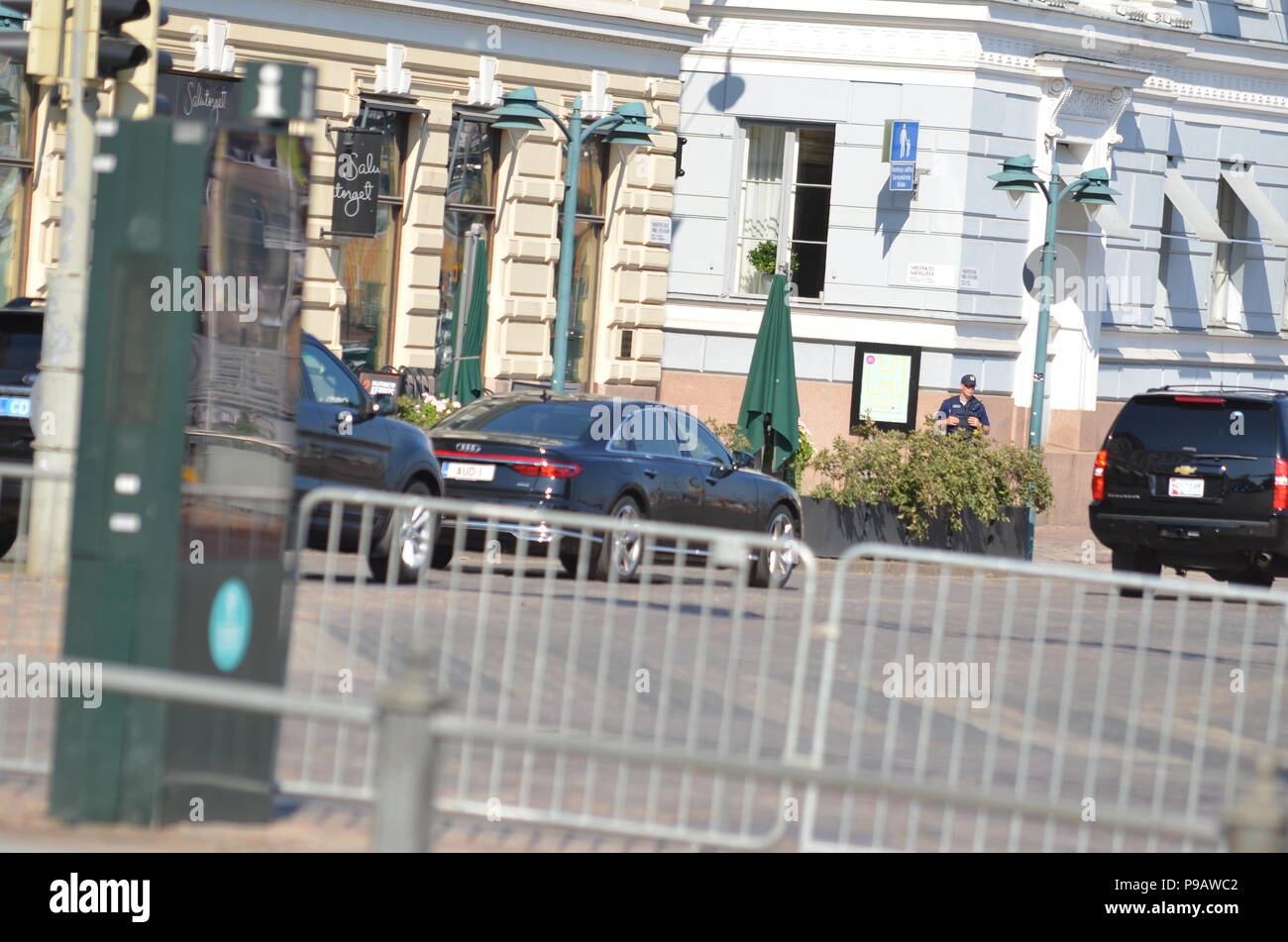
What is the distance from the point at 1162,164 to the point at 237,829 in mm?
29729

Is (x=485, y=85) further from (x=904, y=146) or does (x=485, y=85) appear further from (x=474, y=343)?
(x=904, y=146)

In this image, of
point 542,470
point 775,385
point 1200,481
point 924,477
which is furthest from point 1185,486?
point 542,470

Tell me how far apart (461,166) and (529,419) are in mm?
9658

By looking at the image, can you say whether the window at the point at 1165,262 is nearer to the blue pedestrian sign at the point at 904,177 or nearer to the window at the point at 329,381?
the blue pedestrian sign at the point at 904,177

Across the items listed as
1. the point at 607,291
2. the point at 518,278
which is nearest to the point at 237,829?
the point at 518,278

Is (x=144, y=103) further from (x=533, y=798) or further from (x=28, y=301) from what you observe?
(x=533, y=798)

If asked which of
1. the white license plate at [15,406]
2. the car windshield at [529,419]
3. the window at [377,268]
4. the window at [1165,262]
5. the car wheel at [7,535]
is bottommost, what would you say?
the car wheel at [7,535]

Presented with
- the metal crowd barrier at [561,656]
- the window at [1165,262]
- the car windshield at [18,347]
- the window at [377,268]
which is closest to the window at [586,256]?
the window at [377,268]

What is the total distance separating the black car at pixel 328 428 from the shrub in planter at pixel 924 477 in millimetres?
7598

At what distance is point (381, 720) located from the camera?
5043 millimetres

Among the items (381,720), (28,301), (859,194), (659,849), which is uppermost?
(859,194)

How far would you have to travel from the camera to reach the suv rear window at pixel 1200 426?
20562mm

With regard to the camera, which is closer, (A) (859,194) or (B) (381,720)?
(B) (381,720)

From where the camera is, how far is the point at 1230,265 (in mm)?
37344
